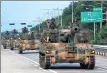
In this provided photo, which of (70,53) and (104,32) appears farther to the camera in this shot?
(104,32)

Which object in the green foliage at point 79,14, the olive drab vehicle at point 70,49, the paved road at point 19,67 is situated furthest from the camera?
the green foliage at point 79,14

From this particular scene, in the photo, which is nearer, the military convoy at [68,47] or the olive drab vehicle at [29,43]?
the military convoy at [68,47]

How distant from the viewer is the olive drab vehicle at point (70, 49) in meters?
24.8

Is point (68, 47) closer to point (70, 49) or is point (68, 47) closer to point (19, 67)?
point (70, 49)

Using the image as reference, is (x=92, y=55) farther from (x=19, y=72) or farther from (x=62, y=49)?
(x=19, y=72)

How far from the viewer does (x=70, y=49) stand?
25.1 meters

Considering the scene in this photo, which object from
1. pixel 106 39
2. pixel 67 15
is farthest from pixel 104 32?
pixel 67 15

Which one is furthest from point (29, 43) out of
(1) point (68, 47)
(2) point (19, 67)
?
(1) point (68, 47)

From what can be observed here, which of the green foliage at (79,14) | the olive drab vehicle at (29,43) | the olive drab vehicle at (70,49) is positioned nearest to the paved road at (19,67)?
the olive drab vehicle at (70,49)

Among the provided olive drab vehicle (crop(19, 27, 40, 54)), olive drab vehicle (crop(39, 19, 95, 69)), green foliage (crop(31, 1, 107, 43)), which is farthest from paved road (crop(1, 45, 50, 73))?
green foliage (crop(31, 1, 107, 43))

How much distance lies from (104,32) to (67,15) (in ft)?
189

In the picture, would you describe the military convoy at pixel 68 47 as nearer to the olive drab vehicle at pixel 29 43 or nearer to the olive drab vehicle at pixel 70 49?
the olive drab vehicle at pixel 70 49

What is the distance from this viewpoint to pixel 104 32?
A: 85062mm

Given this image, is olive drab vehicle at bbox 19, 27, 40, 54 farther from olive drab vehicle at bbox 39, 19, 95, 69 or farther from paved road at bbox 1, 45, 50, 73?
olive drab vehicle at bbox 39, 19, 95, 69
